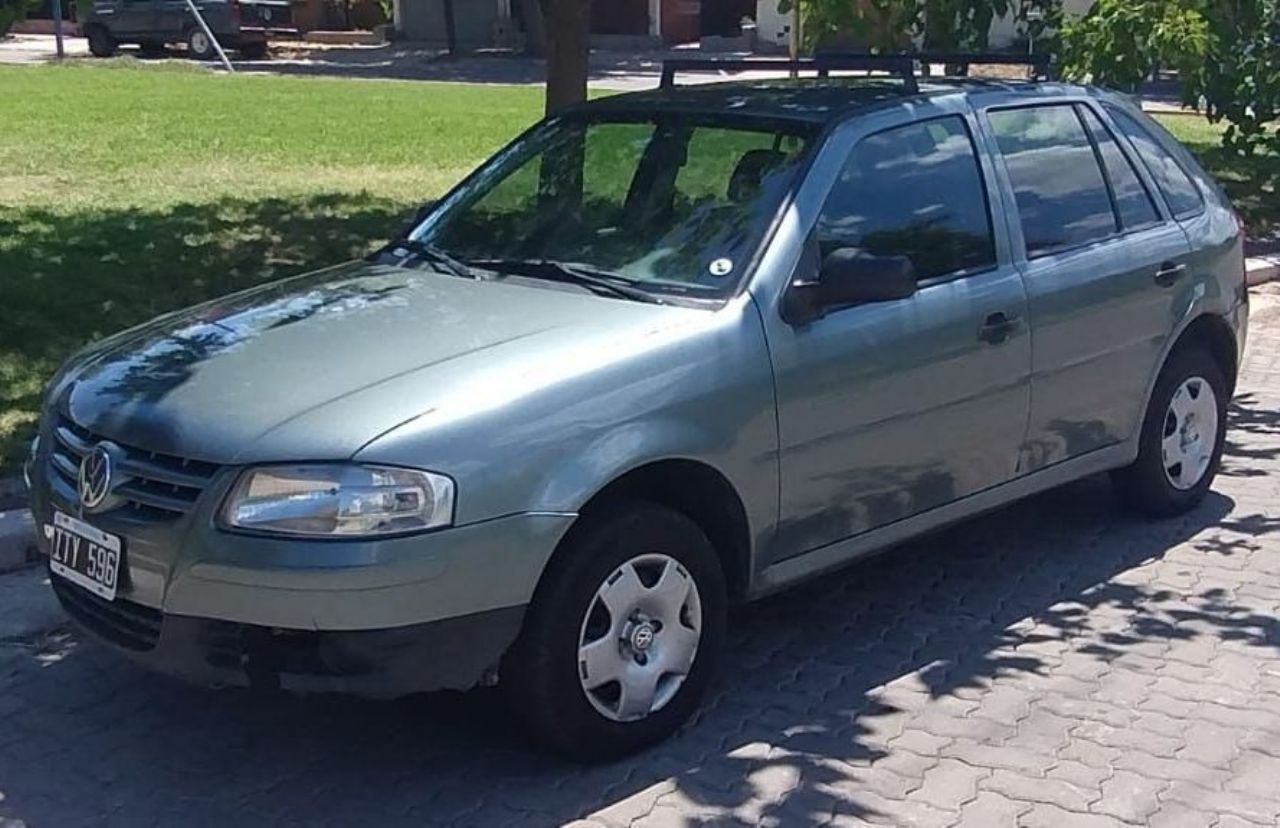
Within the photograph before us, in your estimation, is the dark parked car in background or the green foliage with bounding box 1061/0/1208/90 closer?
the green foliage with bounding box 1061/0/1208/90

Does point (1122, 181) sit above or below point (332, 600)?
above

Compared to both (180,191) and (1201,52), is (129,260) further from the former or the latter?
(1201,52)

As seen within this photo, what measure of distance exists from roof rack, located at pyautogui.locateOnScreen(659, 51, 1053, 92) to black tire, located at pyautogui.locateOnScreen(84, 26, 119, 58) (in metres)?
32.1

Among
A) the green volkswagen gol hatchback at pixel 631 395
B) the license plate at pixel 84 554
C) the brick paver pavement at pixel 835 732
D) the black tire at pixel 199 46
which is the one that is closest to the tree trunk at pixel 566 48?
the green volkswagen gol hatchback at pixel 631 395

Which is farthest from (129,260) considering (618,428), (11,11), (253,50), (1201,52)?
(253,50)

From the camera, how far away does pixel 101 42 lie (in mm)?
36562

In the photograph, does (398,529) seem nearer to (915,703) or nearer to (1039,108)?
(915,703)

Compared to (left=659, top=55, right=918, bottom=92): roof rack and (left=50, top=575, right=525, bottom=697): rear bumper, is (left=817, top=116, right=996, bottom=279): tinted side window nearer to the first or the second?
(left=659, top=55, right=918, bottom=92): roof rack

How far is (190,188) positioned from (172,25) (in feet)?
82.3

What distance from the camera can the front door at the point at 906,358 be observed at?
499cm

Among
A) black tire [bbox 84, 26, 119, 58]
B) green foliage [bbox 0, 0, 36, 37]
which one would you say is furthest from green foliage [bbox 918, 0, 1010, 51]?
black tire [bbox 84, 26, 119, 58]

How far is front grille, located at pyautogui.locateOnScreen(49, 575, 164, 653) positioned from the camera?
14.1 ft

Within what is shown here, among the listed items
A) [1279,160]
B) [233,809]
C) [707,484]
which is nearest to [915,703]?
[707,484]

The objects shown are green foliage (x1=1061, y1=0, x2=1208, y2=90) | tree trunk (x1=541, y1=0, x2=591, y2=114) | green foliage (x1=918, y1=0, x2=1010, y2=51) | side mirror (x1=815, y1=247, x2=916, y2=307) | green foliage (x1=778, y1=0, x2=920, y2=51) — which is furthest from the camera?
green foliage (x1=1061, y1=0, x2=1208, y2=90)
